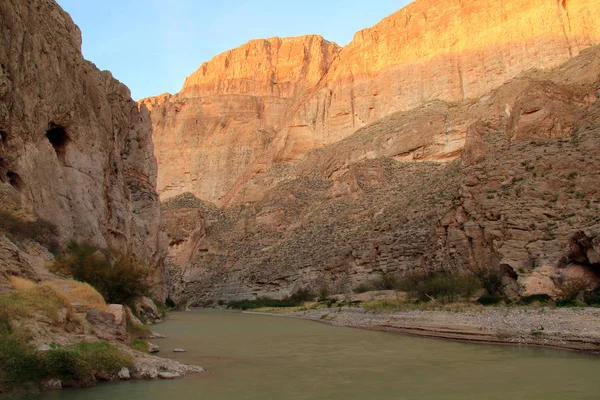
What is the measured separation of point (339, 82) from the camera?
78.6 m

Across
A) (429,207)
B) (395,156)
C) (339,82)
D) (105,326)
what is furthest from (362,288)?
(339,82)

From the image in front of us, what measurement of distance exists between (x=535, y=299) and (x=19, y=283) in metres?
17.4

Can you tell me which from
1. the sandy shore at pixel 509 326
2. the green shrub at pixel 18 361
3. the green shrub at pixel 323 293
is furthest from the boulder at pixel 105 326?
the green shrub at pixel 323 293

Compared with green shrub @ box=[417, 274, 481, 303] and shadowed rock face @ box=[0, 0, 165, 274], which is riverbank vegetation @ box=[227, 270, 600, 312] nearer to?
green shrub @ box=[417, 274, 481, 303]

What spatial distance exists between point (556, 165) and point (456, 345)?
47.9ft

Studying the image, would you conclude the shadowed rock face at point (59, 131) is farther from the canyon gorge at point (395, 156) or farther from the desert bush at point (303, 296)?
the canyon gorge at point (395, 156)

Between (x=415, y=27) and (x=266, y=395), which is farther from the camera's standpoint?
(x=415, y=27)

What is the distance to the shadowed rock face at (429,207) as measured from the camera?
2300cm

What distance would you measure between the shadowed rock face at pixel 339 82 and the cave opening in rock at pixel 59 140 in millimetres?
27182

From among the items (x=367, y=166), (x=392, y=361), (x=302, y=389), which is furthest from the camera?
(x=367, y=166)

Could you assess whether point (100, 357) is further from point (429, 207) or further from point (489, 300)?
point (429, 207)

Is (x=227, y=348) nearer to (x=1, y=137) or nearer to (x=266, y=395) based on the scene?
(x=266, y=395)

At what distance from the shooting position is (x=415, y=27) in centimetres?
7325

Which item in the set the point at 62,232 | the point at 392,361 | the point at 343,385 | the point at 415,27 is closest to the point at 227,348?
the point at 392,361
